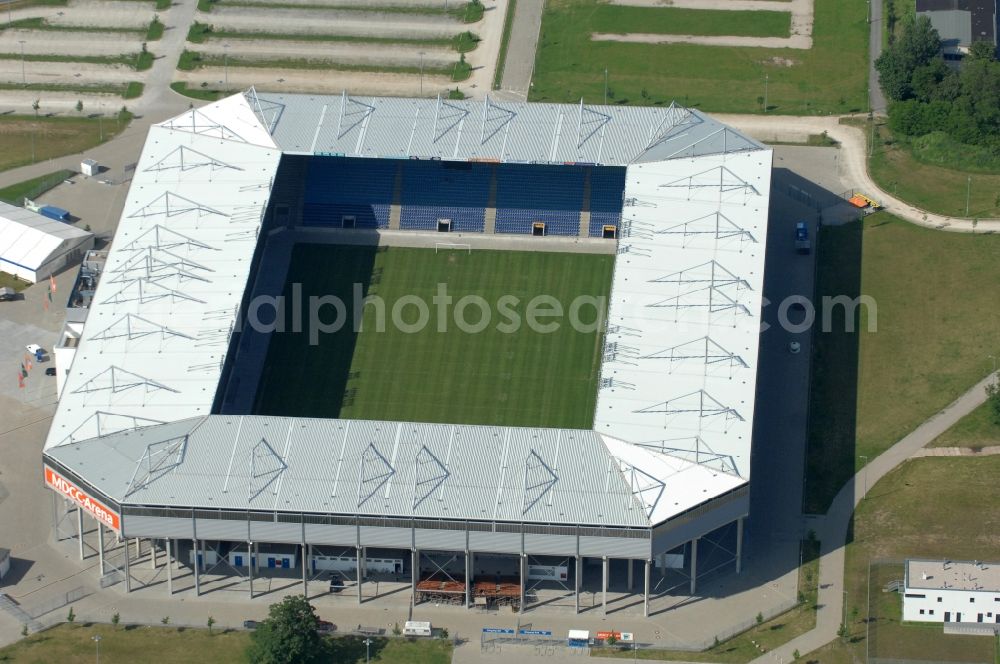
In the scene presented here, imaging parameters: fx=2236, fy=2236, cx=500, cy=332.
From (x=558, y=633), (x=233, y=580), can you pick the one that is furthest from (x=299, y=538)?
(x=558, y=633)

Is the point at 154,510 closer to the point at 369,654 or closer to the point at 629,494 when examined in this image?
the point at 369,654

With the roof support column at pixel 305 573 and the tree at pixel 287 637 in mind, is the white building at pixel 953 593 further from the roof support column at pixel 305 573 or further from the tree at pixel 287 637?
the roof support column at pixel 305 573

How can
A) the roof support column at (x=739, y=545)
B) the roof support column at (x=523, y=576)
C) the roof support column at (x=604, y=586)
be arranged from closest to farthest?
1. the roof support column at (x=604, y=586)
2. the roof support column at (x=523, y=576)
3. the roof support column at (x=739, y=545)

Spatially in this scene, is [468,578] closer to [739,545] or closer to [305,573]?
[305,573]

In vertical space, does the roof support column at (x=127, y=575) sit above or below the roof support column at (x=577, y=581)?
below

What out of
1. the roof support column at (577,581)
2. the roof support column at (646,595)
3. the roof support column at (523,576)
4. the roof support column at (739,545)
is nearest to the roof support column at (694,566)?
the roof support column at (739,545)

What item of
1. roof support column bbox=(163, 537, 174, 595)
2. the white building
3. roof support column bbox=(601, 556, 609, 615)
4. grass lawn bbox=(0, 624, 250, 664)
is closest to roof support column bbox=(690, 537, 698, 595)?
roof support column bbox=(601, 556, 609, 615)
